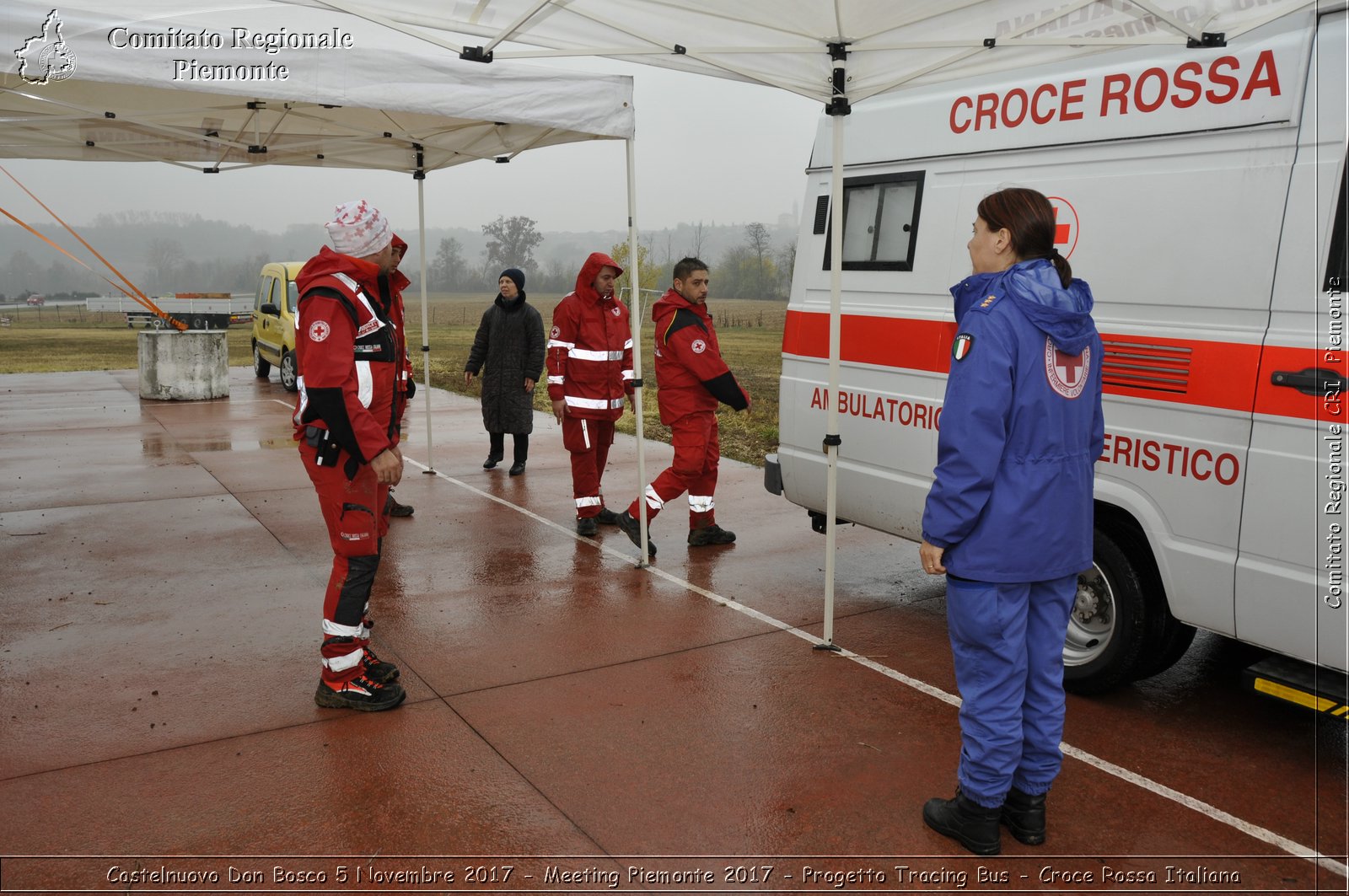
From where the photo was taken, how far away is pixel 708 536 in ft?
23.2

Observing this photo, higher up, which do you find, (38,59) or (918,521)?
(38,59)

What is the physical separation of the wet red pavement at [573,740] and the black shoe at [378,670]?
0.49 ft

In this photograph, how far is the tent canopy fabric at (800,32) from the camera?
4266mm

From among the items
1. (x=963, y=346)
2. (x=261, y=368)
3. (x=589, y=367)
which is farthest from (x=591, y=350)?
(x=261, y=368)

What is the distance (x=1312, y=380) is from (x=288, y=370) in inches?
621

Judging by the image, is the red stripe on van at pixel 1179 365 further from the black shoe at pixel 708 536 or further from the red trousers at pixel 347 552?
the red trousers at pixel 347 552

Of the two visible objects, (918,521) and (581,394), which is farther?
(581,394)

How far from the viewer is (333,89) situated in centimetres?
498

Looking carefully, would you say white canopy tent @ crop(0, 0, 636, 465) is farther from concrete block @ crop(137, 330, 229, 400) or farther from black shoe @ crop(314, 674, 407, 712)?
concrete block @ crop(137, 330, 229, 400)

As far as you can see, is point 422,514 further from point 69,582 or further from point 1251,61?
point 1251,61

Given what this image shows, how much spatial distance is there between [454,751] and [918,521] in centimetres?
251

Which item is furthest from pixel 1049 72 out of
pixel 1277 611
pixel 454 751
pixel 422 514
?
pixel 422 514

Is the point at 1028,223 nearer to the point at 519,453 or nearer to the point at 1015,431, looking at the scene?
the point at 1015,431

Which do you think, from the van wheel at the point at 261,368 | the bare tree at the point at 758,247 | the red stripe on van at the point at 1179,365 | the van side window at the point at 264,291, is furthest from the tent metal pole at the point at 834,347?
the bare tree at the point at 758,247
